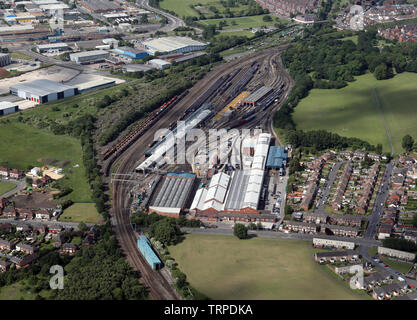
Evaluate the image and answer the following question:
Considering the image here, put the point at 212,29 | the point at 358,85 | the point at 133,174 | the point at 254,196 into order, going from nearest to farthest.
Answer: the point at 254,196
the point at 133,174
the point at 358,85
the point at 212,29

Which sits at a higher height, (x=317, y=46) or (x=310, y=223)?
(x=317, y=46)

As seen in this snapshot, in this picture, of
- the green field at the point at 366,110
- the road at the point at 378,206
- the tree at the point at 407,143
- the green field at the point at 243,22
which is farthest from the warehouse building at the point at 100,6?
the road at the point at 378,206

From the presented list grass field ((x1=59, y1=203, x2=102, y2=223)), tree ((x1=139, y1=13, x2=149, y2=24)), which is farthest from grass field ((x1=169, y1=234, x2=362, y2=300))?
tree ((x1=139, y1=13, x2=149, y2=24))

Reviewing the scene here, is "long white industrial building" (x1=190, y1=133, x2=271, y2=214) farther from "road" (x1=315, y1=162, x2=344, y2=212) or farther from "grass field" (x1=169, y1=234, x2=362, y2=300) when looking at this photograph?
"road" (x1=315, y1=162, x2=344, y2=212)

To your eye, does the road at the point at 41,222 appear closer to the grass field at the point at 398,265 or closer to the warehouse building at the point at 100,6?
the grass field at the point at 398,265

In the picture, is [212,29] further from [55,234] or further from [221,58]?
[55,234]

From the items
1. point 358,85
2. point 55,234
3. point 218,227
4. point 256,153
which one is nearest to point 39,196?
point 55,234
